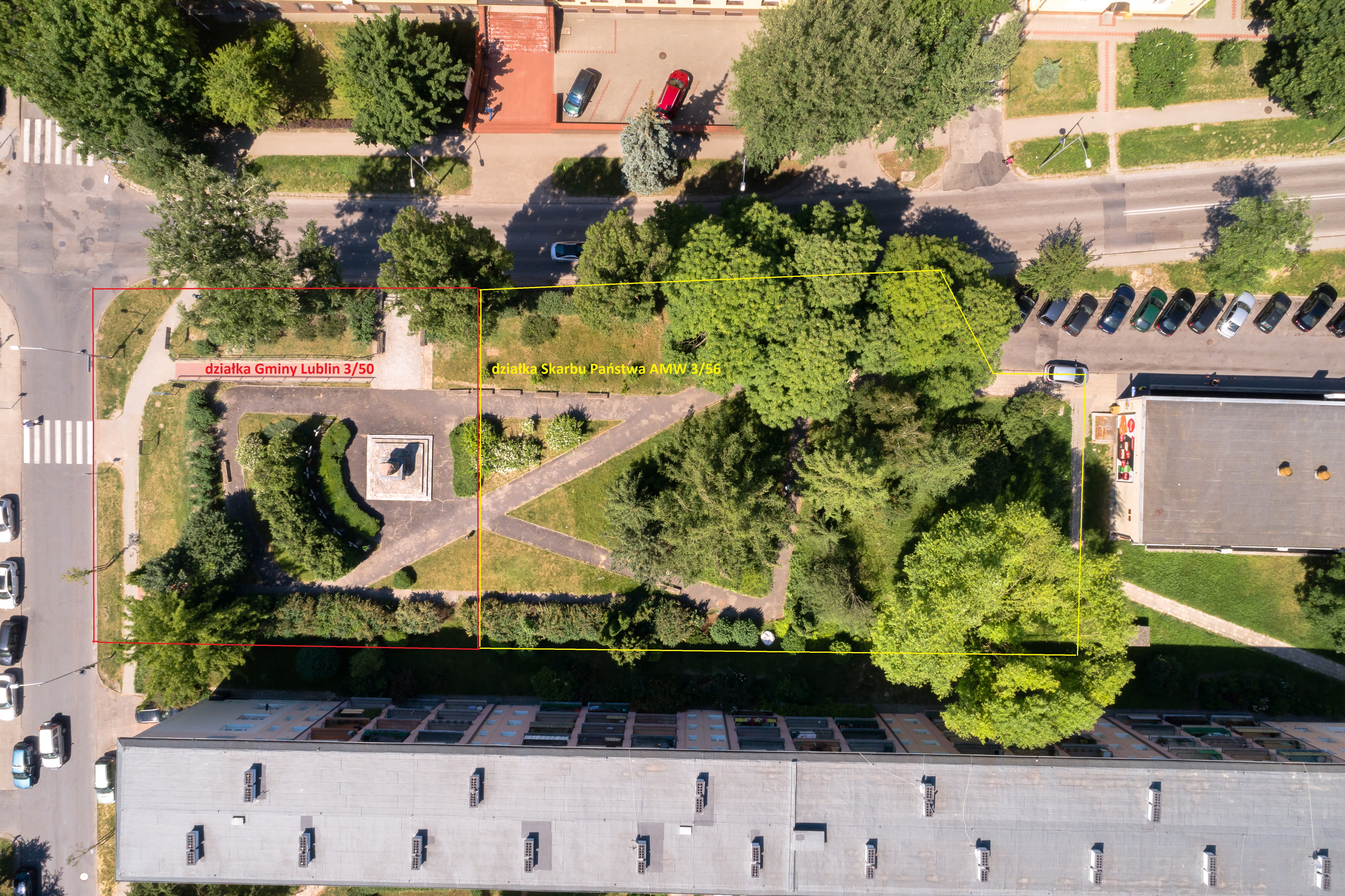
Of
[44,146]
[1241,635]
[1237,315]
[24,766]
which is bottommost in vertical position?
[24,766]

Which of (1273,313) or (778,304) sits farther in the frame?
(1273,313)


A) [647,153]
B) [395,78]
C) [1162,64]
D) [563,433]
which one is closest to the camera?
[395,78]

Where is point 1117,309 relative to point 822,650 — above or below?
above

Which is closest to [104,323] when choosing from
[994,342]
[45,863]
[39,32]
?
[39,32]

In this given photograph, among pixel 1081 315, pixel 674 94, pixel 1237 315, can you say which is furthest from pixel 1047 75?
pixel 674 94

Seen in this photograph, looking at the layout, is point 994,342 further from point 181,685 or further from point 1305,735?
point 181,685

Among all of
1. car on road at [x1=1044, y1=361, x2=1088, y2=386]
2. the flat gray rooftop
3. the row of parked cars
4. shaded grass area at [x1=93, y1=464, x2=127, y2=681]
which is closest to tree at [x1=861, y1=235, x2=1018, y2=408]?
the row of parked cars

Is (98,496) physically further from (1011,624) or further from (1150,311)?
(1150,311)

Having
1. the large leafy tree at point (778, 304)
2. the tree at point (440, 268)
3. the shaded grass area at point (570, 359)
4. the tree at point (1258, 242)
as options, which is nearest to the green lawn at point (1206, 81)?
the tree at point (1258, 242)
